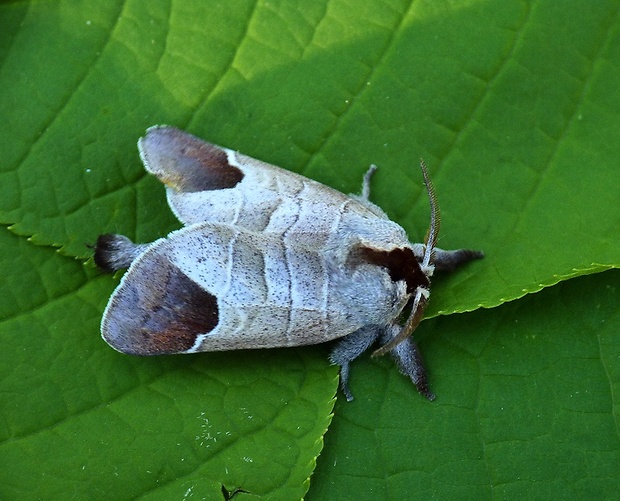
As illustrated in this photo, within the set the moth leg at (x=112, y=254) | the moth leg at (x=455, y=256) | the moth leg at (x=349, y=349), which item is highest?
the moth leg at (x=112, y=254)

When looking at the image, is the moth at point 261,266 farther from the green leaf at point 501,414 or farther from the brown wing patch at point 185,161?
the green leaf at point 501,414

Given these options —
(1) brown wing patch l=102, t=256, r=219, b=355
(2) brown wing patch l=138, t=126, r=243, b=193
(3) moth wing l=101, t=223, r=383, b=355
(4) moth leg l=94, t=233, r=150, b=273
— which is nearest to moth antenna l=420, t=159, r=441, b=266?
(3) moth wing l=101, t=223, r=383, b=355

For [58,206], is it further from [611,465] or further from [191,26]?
[611,465]

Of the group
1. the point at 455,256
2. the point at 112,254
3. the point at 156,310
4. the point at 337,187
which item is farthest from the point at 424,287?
the point at 112,254

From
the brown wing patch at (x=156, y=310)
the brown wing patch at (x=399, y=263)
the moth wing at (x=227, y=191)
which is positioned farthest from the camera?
the moth wing at (x=227, y=191)

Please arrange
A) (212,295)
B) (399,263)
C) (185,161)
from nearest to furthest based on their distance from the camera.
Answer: (212,295)
(399,263)
(185,161)

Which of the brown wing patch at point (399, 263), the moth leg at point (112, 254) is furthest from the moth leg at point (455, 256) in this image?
the moth leg at point (112, 254)

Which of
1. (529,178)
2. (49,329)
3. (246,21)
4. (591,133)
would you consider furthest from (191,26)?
(591,133)

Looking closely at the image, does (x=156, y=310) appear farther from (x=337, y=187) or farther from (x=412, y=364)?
(x=412, y=364)
